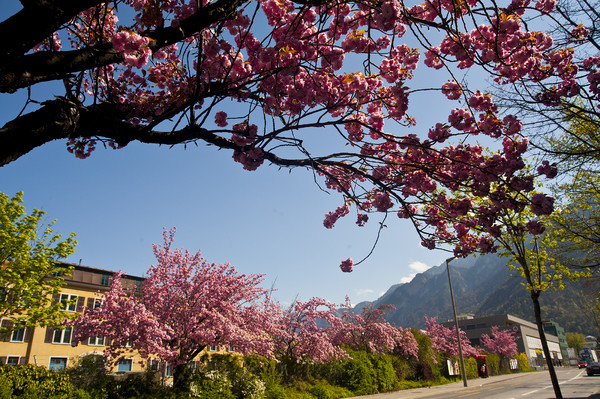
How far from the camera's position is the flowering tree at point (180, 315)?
508 inches

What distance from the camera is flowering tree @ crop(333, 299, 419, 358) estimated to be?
26953 millimetres

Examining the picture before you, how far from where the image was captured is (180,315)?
570 inches

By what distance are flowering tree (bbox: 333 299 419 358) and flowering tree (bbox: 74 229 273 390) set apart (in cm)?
1130

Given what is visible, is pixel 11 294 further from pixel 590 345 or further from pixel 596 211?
pixel 590 345

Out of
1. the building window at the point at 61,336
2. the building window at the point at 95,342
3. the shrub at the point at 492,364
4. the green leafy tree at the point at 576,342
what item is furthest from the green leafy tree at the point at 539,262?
the green leafy tree at the point at 576,342

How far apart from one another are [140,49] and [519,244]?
37.6 ft

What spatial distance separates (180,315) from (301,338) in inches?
346

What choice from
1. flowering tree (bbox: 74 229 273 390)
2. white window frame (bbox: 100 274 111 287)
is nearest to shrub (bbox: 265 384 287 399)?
flowering tree (bbox: 74 229 273 390)

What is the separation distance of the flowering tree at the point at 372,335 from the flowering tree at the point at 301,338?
12.4 feet

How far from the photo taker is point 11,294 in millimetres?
17344

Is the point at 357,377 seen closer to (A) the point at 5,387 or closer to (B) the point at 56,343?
(A) the point at 5,387

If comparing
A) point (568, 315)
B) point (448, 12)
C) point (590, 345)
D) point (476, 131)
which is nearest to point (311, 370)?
point (476, 131)

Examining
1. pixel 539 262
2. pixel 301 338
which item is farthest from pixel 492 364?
pixel 539 262

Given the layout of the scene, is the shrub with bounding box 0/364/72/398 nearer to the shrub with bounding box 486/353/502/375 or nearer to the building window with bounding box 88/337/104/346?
the building window with bounding box 88/337/104/346
